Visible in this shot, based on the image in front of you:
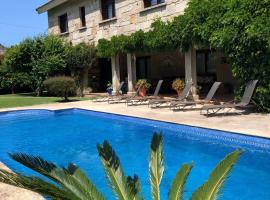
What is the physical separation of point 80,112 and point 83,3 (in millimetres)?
11063

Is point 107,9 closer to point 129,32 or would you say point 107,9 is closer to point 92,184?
point 129,32

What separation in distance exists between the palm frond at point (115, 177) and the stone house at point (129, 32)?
1280cm

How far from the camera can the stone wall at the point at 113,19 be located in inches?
688

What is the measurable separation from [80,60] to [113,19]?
141 inches

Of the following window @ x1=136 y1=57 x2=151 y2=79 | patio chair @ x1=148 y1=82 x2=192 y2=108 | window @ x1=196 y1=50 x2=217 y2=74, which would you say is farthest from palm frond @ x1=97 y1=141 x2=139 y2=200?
window @ x1=136 y1=57 x2=151 y2=79

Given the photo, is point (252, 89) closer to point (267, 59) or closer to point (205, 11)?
point (267, 59)

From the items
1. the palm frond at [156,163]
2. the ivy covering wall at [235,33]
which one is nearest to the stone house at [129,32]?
the ivy covering wall at [235,33]

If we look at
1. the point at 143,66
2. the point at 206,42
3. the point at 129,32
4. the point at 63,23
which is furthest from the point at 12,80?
the point at 206,42

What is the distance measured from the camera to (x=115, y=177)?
312 cm

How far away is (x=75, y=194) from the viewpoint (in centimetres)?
288

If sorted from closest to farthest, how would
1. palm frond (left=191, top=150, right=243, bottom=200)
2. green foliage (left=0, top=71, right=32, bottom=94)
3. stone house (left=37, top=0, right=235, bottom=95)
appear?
1. palm frond (left=191, top=150, right=243, bottom=200)
2. stone house (left=37, top=0, right=235, bottom=95)
3. green foliage (left=0, top=71, right=32, bottom=94)

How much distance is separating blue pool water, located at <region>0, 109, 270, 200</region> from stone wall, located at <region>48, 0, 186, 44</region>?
20.9 ft

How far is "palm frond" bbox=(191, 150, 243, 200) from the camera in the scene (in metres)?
2.84

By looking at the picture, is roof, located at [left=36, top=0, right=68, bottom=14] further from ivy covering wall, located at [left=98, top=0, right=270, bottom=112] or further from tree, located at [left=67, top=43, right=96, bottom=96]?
ivy covering wall, located at [left=98, top=0, right=270, bottom=112]
